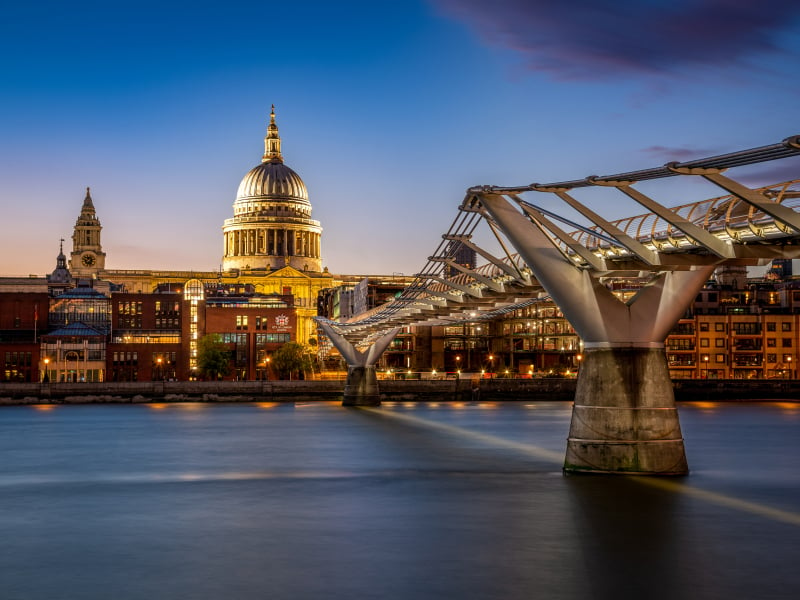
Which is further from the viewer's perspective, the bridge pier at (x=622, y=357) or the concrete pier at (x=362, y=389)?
the concrete pier at (x=362, y=389)

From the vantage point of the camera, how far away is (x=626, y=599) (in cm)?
2098

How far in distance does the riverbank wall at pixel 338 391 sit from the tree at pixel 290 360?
46.6 feet

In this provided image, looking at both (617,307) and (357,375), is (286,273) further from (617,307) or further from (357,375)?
(617,307)

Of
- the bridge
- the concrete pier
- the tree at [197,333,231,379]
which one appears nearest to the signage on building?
the tree at [197,333,231,379]

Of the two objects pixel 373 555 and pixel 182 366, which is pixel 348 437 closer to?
pixel 373 555

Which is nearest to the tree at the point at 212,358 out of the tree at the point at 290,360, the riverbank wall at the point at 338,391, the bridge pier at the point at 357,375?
the tree at the point at 290,360

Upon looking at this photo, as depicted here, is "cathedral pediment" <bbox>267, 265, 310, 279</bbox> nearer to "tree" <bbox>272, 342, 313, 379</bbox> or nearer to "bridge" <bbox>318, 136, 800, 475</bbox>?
"tree" <bbox>272, 342, 313, 379</bbox>

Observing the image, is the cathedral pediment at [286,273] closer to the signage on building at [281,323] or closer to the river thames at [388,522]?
the signage on building at [281,323]

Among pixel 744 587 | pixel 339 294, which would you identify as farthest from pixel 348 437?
pixel 339 294

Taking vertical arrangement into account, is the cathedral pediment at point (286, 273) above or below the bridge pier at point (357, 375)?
above

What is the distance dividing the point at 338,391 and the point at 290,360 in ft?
51.7

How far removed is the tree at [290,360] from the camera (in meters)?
117

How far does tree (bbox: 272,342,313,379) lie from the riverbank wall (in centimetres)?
1419

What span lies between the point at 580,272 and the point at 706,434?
27.7 metres
